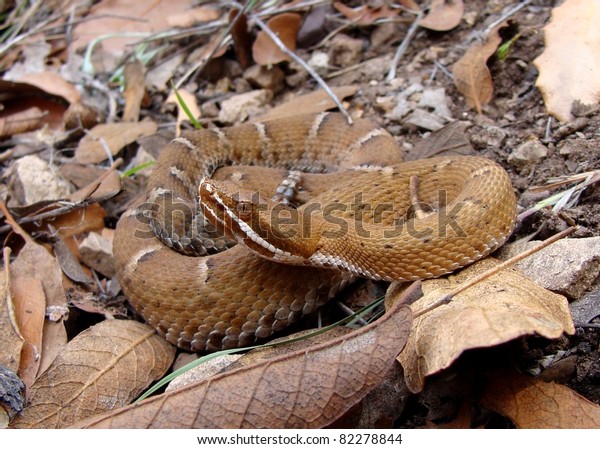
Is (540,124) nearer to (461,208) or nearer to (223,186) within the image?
(461,208)

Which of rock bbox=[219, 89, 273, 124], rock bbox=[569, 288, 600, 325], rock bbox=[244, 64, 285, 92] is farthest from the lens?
rock bbox=[244, 64, 285, 92]

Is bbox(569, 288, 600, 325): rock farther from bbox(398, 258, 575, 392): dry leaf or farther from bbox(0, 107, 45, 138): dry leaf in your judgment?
bbox(0, 107, 45, 138): dry leaf

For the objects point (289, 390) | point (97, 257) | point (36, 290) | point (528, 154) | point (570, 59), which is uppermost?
point (570, 59)

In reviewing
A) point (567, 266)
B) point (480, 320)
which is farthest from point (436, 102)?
point (480, 320)

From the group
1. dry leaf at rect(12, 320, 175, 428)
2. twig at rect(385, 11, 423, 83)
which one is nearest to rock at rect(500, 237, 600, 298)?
dry leaf at rect(12, 320, 175, 428)

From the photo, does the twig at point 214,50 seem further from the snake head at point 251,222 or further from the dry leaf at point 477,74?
the snake head at point 251,222

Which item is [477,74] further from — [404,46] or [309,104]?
[309,104]
